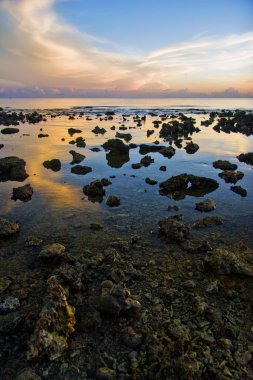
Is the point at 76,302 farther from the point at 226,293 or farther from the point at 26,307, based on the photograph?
the point at 226,293

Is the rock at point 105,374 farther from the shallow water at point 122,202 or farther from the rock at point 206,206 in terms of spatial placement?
the rock at point 206,206

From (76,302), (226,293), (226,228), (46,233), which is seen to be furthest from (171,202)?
(76,302)

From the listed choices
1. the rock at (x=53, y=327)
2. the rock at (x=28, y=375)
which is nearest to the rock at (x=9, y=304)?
the rock at (x=53, y=327)

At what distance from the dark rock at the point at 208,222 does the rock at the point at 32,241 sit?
7851mm

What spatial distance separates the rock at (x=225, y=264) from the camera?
12768mm

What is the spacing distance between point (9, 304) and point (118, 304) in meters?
3.60

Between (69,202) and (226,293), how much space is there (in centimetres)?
1244

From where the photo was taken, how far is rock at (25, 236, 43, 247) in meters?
15.2

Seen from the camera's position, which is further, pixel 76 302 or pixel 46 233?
pixel 46 233

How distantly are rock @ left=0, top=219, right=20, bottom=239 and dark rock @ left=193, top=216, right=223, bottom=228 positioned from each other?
9.07 metres

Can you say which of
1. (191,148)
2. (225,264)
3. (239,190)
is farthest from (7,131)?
(225,264)

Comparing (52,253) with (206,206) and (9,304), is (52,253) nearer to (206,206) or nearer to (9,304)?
(9,304)

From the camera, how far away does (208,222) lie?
17.5 meters

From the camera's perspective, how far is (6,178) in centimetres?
2764
